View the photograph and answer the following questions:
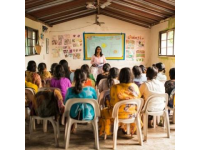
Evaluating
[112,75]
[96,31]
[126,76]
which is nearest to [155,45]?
[96,31]

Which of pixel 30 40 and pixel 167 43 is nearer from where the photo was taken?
pixel 30 40

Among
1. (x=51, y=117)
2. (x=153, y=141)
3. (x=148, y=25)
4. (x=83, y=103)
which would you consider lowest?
(x=153, y=141)

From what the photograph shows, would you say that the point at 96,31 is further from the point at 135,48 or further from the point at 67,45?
the point at 135,48

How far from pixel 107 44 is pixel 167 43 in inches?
105

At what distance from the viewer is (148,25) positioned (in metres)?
9.14

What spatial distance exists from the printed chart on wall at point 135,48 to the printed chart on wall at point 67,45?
2.01 metres

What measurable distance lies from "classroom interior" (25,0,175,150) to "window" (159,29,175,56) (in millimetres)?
33

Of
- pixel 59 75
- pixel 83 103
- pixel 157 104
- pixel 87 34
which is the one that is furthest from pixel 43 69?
pixel 87 34

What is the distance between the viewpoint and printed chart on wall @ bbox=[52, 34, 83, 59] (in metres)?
9.31

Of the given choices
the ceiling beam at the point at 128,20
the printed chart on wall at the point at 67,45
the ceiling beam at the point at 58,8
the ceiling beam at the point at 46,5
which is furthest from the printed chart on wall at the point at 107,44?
the ceiling beam at the point at 46,5

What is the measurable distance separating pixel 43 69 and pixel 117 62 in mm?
5436

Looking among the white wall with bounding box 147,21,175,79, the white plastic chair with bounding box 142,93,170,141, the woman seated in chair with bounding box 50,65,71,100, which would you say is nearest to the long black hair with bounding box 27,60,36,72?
the woman seated in chair with bounding box 50,65,71,100

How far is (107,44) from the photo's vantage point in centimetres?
934
